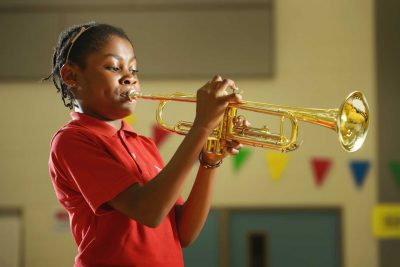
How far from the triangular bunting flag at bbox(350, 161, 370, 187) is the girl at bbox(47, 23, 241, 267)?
1.89m

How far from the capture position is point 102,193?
1115mm

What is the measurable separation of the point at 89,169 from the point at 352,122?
0.69 m

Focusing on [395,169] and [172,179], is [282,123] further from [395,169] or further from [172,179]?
[395,169]

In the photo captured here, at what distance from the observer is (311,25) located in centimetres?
314

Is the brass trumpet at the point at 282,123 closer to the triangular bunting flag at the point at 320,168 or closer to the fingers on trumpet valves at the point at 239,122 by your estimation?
the fingers on trumpet valves at the point at 239,122

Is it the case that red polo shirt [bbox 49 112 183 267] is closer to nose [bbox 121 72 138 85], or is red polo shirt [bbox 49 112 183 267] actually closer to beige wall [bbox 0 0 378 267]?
nose [bbox 121 72 138 85]

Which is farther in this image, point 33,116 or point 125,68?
point 33,116

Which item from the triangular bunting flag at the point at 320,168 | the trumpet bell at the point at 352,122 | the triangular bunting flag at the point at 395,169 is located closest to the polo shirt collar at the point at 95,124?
the trumpet bell at the point at 352,122

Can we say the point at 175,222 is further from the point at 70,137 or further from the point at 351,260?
the point at 351,260

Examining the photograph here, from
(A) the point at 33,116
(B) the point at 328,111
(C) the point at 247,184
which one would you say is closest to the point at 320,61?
(C) the point at 247,184

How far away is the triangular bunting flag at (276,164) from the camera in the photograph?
3.07 meters

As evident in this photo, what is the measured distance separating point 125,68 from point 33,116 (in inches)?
79.0

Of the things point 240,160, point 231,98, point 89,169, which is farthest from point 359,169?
point 89,169

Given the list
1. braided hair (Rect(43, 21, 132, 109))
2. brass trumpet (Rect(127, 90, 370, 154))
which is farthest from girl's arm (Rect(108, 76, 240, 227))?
braided hair (Rect(43, 21, 132, 109))
